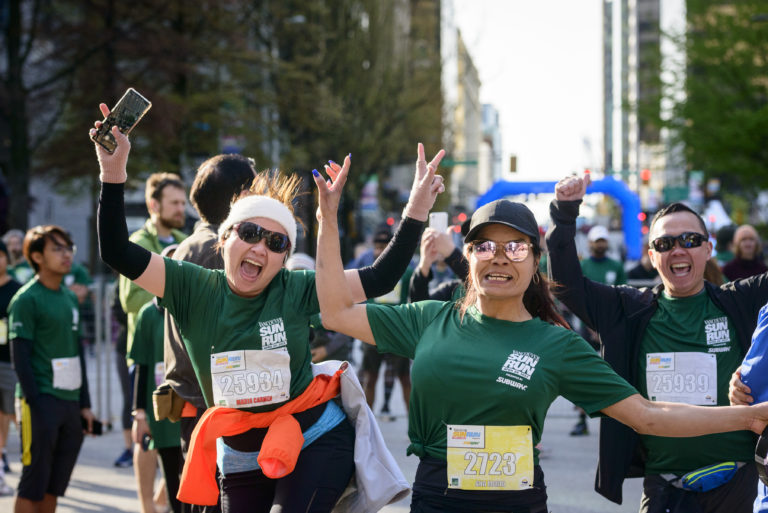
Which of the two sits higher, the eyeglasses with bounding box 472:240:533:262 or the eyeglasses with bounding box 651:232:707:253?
the eyeglasses with bounding box 472:240:533:262

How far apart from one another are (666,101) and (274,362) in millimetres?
29599

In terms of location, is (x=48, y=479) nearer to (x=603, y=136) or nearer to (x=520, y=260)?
(x=520, y=260)

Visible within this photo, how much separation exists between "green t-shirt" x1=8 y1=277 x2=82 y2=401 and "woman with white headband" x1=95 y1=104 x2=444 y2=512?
2.70m

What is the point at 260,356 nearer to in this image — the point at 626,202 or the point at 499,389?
the point at 499,389

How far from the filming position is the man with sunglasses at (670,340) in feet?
13.5

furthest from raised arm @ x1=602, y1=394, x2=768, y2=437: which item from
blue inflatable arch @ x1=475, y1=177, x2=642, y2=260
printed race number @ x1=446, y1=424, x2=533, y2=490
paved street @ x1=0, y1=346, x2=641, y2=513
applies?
blue inflatable arch @ x1=475, y1=177, x2=642, y2=260

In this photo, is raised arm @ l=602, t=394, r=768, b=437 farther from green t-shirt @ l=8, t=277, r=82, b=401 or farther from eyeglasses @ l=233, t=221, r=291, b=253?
green t-shirt @ l=8, t=277, r=82, b=401

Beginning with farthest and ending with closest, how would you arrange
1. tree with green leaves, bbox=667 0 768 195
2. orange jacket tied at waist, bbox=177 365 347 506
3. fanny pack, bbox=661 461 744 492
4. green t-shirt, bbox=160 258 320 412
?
tree with green leaves, bbox=667 0 768 195 → fanny pack, bbox=661 461 744 492 → green t-shirt, bbox=160 258 320 412 → orange jacket tied at waist, bbox=177 365 347 506

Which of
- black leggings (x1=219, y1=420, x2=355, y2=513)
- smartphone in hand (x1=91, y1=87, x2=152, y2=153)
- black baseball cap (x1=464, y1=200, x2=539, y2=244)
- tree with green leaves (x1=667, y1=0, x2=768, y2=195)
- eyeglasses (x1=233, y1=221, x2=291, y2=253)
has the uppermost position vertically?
tree with green leaves (x1=667, y1=0, x2=768, y2=195)

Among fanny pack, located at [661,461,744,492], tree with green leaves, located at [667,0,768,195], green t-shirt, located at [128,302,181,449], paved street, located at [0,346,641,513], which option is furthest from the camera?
tree with green leaves, located at [667,0,768,195]

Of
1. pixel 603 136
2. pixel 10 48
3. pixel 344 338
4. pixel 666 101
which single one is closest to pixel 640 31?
pixel 603 136

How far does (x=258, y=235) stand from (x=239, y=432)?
0.75 metres

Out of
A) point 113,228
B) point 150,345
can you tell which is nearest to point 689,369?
point 113,228

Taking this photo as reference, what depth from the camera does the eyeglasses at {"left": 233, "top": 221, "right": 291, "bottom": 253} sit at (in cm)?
388
